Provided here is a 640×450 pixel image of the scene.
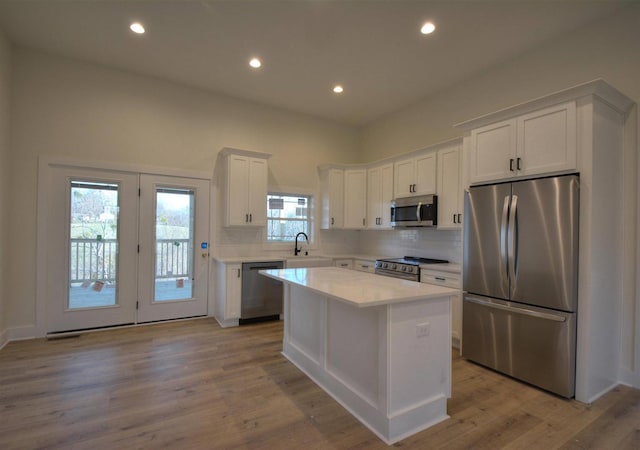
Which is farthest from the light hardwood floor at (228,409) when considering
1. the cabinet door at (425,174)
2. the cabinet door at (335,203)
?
the cabinet door at (335,203)

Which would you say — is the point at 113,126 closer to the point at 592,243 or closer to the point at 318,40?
the point at 318,40

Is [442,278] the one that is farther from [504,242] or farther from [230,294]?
[230,294]

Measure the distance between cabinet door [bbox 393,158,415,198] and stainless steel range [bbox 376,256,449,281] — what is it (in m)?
0.99

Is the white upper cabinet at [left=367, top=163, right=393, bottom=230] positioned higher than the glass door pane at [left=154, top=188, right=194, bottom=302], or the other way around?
the white upper cabinet at [left=367, top=163, right=393, bottom=230]

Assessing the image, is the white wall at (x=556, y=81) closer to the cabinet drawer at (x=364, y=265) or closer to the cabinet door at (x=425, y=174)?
the cabinet door at (x=425, y=174)

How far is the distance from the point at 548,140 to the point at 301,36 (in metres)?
2.58

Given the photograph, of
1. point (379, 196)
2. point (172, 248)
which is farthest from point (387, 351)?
point (172, 248)

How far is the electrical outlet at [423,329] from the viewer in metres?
2.10

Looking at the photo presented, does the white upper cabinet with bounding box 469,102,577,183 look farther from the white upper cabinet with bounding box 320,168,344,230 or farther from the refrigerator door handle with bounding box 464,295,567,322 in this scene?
the white upper cabinet with bounding box 320,168,344,230

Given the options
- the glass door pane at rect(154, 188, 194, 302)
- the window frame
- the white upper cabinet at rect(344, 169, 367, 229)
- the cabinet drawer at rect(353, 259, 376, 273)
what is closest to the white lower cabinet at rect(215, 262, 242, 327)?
the glass door pane at rect(154, 188, 194, 302)

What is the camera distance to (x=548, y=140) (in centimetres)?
267

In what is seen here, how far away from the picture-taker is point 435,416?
2172 mm

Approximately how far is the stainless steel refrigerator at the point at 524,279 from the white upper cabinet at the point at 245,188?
9.42ft

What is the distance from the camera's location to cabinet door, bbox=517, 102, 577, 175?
2.54 m
